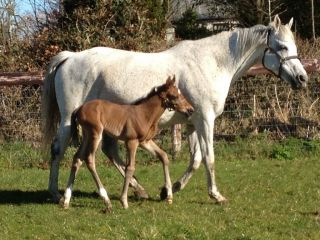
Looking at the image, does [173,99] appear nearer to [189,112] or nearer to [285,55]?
[189,112]

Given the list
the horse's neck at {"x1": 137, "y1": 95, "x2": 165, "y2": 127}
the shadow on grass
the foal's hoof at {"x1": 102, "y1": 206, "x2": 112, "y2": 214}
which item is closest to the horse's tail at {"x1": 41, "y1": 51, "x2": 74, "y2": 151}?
the shadow on grass

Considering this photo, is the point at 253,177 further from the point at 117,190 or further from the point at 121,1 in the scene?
the point at 121,1

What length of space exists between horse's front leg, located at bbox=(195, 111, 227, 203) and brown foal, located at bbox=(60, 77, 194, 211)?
1.40ft

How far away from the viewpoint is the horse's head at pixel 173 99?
7.81m

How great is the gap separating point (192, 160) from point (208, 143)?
0.63 meters

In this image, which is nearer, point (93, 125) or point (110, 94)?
point (93, 125)

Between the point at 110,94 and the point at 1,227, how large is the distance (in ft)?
8.06

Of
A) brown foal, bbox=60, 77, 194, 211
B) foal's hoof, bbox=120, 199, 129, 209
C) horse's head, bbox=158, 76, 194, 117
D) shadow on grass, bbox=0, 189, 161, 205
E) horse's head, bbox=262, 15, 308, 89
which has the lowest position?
shadow on grass, bbox=0, 189, 161, 205

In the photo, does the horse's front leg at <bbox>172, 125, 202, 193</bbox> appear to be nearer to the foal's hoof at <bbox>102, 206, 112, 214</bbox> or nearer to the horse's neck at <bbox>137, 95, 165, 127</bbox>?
the horse's neck at <bbox>137, 95, 165, 127</bbox>

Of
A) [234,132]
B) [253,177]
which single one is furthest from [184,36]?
[253,177]

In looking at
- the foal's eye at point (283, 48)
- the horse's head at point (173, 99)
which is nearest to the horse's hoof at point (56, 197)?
the horse's head at point (173, 99)

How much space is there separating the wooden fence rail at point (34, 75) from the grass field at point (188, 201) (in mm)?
1266

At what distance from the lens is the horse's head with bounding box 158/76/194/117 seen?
7.81 meters

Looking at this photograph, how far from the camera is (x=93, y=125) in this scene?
25.2ft
